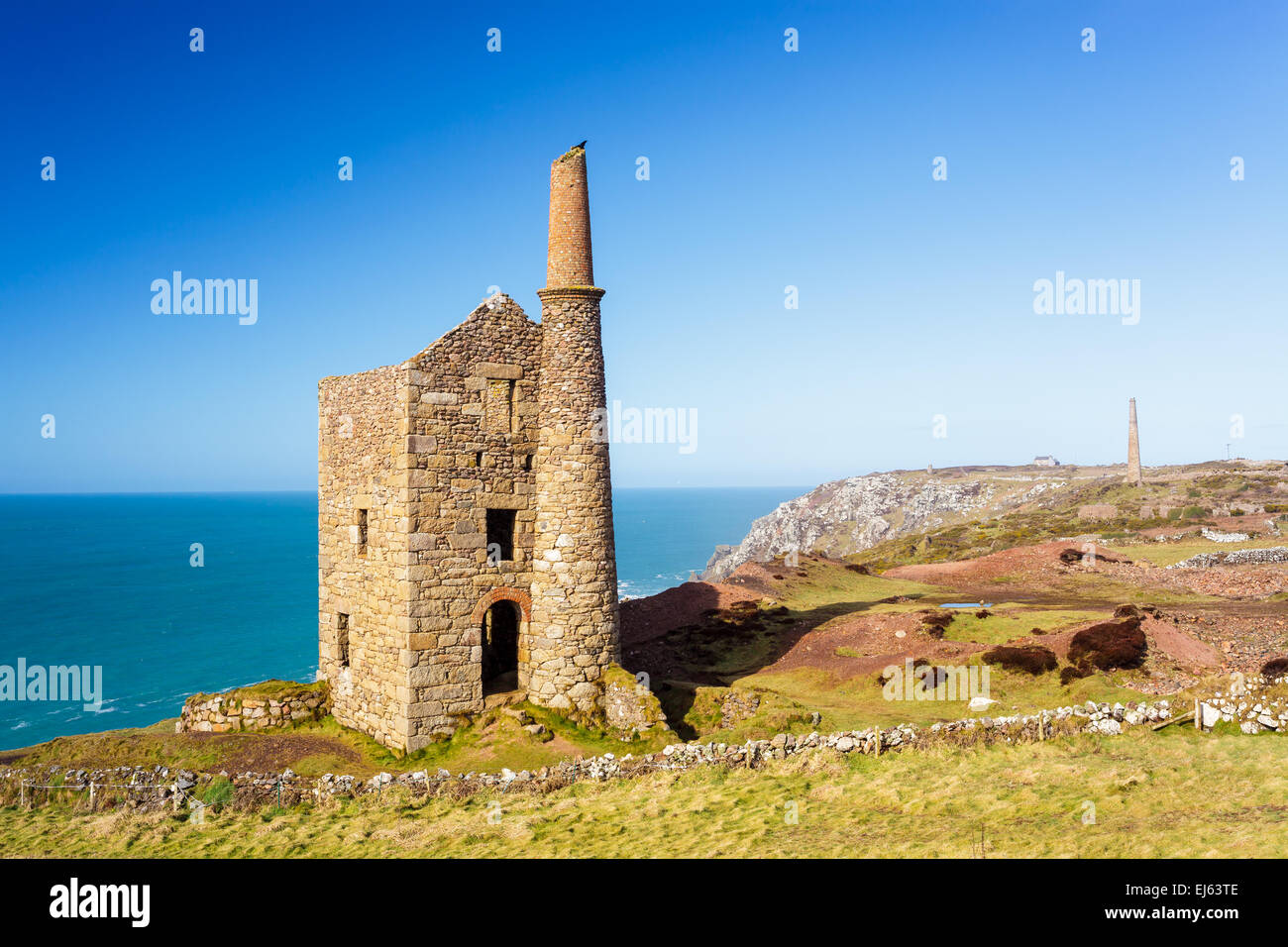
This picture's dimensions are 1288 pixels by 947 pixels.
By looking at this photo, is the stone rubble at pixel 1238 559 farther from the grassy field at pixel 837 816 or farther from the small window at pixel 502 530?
the small window at pixel 502 530

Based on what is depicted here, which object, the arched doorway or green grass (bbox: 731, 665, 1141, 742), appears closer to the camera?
green grass (bbox: 731, 665, 1141, 742)

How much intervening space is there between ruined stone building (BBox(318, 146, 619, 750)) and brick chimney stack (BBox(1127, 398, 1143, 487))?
77976 millimetres

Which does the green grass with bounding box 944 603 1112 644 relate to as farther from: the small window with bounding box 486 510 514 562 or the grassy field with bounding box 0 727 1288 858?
the small window with bounding box 486 510 514 562

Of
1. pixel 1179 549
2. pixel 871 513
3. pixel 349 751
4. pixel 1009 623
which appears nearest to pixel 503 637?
pixel 349 751

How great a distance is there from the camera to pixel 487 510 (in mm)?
21250

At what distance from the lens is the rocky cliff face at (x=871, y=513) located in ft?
365

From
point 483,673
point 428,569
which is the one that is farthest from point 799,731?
point 428,569

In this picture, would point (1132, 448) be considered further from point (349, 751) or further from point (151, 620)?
point (151, 620)

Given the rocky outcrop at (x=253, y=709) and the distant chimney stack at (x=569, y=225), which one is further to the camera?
the rocky outcrop at (x=253, y=709)

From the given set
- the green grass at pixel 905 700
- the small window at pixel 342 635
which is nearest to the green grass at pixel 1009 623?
the green grass at pixel 905 700

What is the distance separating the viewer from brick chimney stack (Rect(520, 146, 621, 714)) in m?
20.8

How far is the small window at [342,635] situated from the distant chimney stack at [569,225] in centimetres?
1106

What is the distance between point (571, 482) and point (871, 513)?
358 feet

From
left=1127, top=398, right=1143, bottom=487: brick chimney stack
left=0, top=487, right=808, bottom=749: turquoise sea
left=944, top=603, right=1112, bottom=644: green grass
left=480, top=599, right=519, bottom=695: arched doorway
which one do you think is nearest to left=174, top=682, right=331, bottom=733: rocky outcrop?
left=480, top=599, right=519, bottom=695: arched doorway
